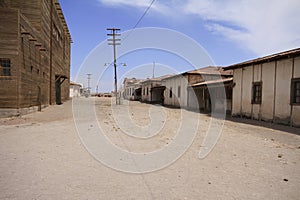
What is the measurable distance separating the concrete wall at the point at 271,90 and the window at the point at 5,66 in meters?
14.2

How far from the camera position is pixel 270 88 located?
12.2m

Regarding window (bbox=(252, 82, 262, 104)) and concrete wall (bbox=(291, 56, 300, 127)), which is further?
window (bbox=(252, 82, 262, 104))

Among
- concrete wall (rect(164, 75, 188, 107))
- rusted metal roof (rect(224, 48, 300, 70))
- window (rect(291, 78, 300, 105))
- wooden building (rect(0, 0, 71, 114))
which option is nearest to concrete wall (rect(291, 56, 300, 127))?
window (rect(291, 78, 300, 105))

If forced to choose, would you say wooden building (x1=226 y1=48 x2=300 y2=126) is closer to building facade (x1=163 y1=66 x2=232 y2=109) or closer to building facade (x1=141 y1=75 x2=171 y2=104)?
building facade (x1=163 y1=66 x2=232 y2=109)

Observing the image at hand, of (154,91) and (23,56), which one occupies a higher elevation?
(23,56)

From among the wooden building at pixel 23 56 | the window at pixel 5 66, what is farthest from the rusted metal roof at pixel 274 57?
the window at pixel 5 66

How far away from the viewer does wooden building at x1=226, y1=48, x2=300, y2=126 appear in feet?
35.3

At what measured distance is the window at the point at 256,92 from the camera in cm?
1325

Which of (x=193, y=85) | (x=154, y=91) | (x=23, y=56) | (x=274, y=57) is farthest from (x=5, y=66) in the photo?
(x=154, y=91)

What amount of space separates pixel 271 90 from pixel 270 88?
142mm

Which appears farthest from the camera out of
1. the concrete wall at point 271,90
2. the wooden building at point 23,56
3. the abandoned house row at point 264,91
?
the wooden building at point 23,56

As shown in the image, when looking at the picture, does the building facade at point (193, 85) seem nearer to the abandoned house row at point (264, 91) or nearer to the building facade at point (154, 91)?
the abandoned house row at point (264, 91)

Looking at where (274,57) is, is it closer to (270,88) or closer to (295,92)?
(270,88)

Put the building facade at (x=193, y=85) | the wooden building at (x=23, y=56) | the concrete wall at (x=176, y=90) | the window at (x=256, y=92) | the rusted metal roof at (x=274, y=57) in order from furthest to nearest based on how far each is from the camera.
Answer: the concrete wall at (x=176, y=90) → the building facade at (x=193, y=85) → the window at (x=256, y=92) → the wooden building at (x=23, y=56) → the rusted metal roof at (x=274, y=57)
